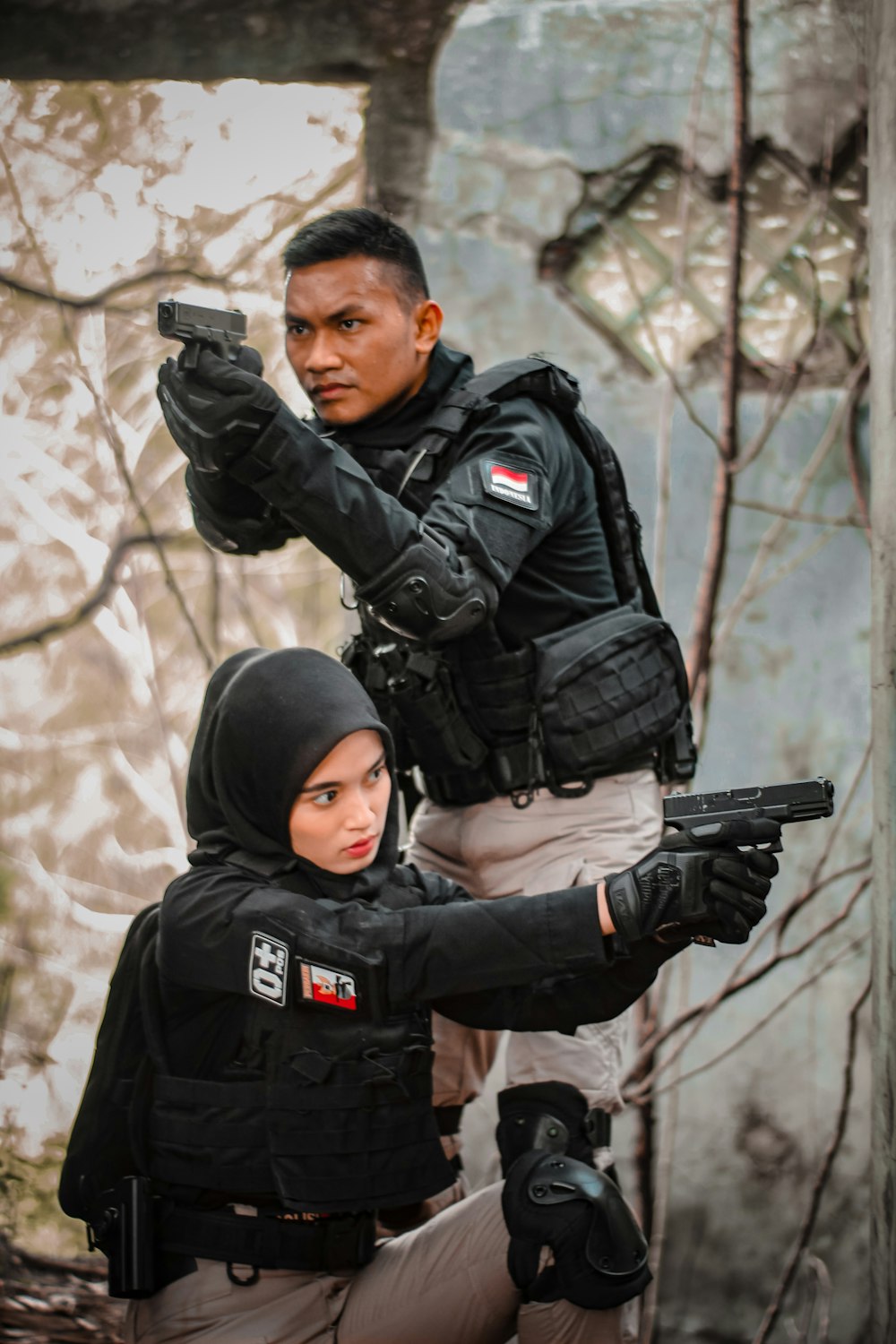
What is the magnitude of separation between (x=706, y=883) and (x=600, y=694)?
0.53 metres

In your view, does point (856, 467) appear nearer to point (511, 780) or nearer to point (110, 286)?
point (511, 780)

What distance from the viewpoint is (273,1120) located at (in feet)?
5.22

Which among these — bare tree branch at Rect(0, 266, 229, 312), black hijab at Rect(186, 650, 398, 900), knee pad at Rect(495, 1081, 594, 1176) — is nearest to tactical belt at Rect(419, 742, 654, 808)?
black hijab at Rect(186, 650, 398, 900)

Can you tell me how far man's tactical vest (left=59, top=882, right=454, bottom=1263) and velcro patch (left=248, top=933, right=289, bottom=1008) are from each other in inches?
1.8

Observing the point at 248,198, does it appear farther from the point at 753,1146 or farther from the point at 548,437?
the point at 753,1146

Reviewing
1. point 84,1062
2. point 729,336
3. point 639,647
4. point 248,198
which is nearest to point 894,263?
point 639,647

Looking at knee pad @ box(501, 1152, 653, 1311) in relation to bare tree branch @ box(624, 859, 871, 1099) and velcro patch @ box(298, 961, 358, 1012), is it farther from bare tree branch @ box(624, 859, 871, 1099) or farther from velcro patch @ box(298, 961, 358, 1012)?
bare tree branch @ box(624, 859, 871, 1099)

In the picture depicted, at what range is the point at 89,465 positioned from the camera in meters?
2.84

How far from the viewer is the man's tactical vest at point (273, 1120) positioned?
1590 millimetres

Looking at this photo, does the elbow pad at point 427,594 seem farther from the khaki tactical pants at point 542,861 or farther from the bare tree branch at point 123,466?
the bare tree branch at point 123,466

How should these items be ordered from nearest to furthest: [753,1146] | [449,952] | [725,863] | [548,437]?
A: [725,863] → [449,952] → [548,437] → [753,1146]

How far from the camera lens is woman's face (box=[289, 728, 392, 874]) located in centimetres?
165

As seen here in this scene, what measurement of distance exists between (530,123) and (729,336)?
61 cm

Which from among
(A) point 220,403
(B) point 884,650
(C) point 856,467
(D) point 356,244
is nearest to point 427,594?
(A) point 220,403
